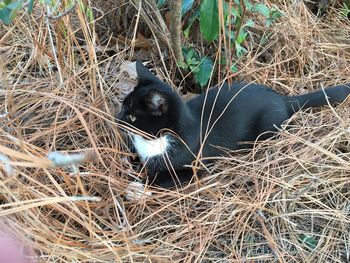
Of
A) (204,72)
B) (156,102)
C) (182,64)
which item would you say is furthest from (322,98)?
(156,102)

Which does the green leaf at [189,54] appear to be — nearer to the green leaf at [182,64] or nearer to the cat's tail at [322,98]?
the green leaf at [182,64]

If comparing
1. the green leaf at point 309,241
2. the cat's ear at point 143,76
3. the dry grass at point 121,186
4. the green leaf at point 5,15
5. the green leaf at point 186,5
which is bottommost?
the green leaf at point 309,241

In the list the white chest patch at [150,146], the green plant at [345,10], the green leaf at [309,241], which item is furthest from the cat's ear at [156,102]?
the green plant at [345,10]

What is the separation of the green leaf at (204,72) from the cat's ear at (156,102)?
17.0 inches

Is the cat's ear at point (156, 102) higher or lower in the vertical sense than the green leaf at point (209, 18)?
lower

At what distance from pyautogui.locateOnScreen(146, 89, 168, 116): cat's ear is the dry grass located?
20 centimetres

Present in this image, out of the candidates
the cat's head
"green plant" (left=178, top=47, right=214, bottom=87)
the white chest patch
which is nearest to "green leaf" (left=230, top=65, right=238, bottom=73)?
"green plant" (left=178, top=47, right=214, bottom=87)

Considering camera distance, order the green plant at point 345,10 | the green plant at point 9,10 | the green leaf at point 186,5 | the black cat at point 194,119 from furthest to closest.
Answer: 1. the green plant at point 345,10
2. the green leaf at point 186,5
3. the black cat at point 194,119
4. the green plant at point 9,10

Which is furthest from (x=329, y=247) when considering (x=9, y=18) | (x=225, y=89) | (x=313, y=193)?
(x=9, y=18)

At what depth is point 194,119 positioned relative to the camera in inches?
72.5

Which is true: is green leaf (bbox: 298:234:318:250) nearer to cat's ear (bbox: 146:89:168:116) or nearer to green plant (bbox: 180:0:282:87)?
cat's ear (bbox: 146:89:168:116)

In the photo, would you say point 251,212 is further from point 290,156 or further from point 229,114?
point 229,114

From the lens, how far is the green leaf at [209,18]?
1781 mm

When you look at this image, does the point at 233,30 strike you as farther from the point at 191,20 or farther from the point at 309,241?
the point at 309,241
